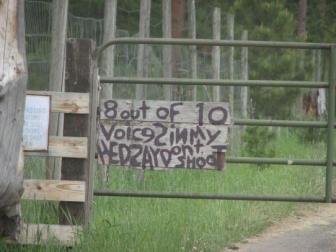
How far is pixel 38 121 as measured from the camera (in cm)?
580

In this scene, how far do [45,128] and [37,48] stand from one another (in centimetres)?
467

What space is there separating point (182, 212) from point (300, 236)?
45.3 inches

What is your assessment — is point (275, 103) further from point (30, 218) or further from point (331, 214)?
point (30, 218)

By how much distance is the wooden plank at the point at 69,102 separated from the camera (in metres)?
5.80

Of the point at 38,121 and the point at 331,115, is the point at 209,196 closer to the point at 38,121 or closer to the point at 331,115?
the point at 331,115

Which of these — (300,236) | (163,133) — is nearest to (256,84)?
(163,133)

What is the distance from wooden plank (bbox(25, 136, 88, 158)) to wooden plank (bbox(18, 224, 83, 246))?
0.52 metres

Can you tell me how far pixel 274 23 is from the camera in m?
13.8

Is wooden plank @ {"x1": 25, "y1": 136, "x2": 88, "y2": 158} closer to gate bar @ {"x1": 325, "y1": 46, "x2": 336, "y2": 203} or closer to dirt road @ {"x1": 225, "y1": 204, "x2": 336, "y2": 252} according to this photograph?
dirt road @ {"x1": 225, "y1": 204, "x2": 336, "y2": 252}

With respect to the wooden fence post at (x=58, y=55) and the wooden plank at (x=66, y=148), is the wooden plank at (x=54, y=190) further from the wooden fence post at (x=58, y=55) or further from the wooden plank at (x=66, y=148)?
the wooden fence post at (x=58, y=55)

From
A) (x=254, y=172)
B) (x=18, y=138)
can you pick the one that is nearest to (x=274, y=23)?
(x=254, y=172)

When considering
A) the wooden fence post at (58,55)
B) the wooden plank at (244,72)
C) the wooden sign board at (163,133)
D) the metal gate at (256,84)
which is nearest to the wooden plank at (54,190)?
the metal gate at (256,84)

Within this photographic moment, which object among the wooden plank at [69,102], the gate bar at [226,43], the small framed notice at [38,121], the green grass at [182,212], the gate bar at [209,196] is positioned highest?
the gate bar at [226,43]

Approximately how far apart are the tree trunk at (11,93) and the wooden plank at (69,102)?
3.61ft
